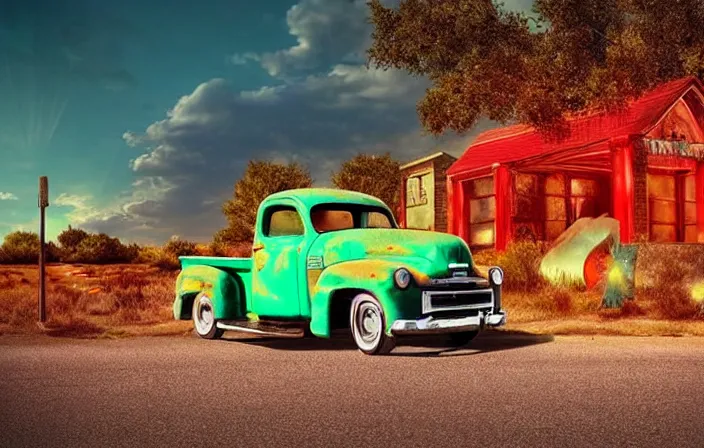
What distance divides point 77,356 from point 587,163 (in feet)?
60.0

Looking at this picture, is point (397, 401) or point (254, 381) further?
point (254, 381)

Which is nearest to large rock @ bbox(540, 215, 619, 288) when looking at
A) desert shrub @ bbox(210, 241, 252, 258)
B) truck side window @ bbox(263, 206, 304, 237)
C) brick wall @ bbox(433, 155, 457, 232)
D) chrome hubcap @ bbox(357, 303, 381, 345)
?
truck side window @ bbox(263, 206, 304, 237)

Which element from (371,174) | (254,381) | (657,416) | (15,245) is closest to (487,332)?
(254,381)

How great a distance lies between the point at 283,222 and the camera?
10586 mm

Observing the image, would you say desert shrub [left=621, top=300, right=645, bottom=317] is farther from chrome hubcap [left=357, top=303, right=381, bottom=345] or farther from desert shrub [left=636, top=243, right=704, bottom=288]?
chrome hubcap [left=357, top=303, right=381, bottom=345]

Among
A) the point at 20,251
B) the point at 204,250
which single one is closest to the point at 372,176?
the point at 204,250

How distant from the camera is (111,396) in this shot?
700cm

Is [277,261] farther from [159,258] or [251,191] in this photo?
[251,191]

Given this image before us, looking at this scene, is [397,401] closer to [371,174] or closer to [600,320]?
[600,320]

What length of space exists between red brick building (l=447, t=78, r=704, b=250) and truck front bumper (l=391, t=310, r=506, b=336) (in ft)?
39.8

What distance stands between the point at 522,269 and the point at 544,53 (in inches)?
295

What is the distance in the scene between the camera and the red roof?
21094 millimetres

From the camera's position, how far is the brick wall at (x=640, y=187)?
69.1 feet

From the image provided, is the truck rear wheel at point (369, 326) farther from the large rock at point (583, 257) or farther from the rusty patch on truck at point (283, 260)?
the large rock at point (583, 257)
